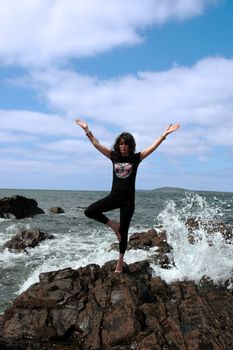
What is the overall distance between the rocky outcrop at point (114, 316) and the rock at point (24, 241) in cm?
962

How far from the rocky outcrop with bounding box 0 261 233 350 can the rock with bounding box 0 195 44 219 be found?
2699 centimetres

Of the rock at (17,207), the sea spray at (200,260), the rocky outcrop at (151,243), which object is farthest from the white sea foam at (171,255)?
the rock at (17,207)

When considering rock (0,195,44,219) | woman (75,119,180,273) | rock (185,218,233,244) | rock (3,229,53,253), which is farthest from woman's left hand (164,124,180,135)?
rock (0,195,44,219)

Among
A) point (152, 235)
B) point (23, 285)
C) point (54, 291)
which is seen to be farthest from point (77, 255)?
point (54, 291)

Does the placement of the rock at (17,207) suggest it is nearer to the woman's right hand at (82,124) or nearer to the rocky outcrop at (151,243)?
the rocky outcrop at (151,243)

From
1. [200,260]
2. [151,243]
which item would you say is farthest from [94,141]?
[151,243]

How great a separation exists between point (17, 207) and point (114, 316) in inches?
1170

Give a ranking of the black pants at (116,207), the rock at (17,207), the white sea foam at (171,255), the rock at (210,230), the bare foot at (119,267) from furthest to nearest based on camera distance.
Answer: the rock at (17,207), the rock at (210,230), the white sea foam at (171,255), the bare foot at (119,267), the black pants at (116,207)

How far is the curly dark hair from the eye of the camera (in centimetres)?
773

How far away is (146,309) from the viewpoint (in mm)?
7281

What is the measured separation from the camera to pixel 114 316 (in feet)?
23.3

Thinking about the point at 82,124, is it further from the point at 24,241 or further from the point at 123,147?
the point at 24,241

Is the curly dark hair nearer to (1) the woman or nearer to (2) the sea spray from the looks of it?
(1) the woman

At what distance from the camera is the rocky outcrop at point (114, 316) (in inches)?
258
